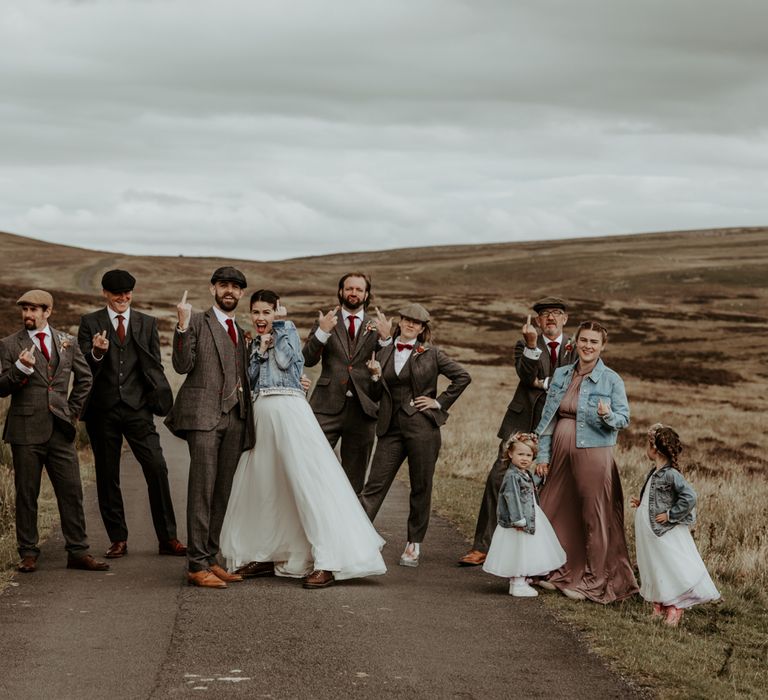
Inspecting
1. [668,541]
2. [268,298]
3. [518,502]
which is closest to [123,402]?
[268,298]

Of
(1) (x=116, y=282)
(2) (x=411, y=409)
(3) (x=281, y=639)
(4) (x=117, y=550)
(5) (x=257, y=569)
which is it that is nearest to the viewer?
(3) (x=281, y=639)

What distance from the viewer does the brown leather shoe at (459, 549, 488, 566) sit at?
33.0 ft

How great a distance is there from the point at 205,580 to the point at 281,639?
1.83 m

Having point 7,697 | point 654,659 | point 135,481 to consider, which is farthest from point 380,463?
point 135,481

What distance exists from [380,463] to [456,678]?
13.3ft

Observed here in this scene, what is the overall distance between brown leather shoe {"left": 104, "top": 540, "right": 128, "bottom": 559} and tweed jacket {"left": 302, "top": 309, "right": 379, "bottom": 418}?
214 cm

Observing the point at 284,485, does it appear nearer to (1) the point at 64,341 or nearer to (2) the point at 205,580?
(2) the point at 205,580

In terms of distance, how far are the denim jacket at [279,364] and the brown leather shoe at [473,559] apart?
7.24 ft

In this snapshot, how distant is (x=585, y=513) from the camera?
30.0ft

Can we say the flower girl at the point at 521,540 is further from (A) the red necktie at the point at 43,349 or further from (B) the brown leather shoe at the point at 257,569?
(A) the red necktie at the point at 43,349

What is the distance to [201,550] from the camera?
8820mm

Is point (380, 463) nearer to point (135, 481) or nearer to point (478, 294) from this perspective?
point (135, 481)

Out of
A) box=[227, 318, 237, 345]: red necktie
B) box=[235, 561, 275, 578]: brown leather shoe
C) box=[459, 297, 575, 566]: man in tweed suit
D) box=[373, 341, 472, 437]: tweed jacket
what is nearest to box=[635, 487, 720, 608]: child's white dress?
box=[459, 297, 575, 566]: man in tweed suit

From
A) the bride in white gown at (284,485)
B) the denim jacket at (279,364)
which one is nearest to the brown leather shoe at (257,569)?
the bride in white gown at (284,485)
